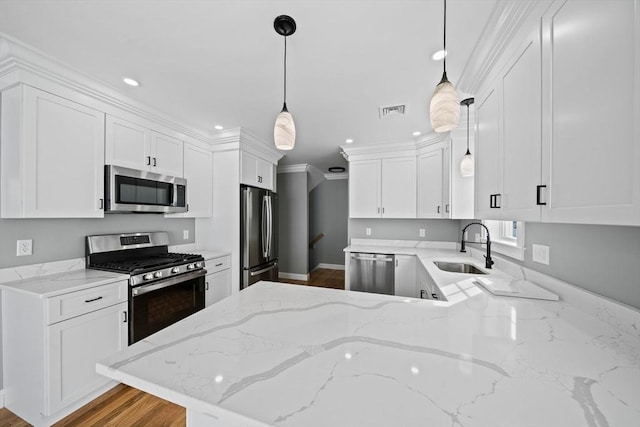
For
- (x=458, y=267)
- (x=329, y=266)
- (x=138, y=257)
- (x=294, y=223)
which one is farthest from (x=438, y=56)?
(x=329, y=266)

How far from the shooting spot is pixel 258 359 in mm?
738

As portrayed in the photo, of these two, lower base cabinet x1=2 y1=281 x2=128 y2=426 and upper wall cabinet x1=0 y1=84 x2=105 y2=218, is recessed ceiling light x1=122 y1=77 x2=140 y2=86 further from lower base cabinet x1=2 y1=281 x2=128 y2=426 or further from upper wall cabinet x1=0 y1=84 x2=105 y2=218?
lower base cabinet x1=2 y1=281 x2=128 y2=426

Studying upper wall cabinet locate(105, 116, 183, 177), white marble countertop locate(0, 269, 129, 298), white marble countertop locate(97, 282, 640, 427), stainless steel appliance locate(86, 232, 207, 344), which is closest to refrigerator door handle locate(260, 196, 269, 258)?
stainless steel appliance locate(86, 232, 207, 344)

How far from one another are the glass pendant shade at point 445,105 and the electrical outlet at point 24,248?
289cm

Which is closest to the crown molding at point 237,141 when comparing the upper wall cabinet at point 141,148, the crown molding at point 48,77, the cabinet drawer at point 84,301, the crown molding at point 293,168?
the upper wall cabinet at point 141,148

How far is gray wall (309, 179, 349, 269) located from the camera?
6.23 m

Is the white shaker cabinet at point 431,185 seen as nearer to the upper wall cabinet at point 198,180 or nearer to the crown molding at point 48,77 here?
the upper wall cabinet at point 198,180

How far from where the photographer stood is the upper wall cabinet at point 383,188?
3580mm

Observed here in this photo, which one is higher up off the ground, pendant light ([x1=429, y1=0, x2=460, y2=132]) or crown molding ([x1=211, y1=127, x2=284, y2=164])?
crown molding ([x1=211, y1=127, x2=284, y2=164])

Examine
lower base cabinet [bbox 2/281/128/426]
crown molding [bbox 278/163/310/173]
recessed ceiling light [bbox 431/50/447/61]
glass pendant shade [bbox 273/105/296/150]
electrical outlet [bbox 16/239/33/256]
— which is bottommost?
lower base cabinet [bbox 2/281/128/426]

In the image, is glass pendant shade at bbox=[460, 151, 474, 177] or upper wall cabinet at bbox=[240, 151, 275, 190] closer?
glass pendant shade at bbox=[460, 151, 474, 177]

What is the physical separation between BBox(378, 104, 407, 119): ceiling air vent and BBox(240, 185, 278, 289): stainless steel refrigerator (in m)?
1.91

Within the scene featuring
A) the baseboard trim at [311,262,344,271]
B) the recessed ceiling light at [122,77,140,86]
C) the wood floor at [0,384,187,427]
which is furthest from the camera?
the baseboard trim at [311,262,344,271]

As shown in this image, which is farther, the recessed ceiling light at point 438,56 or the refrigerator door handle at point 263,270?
the refrigerator door handle at point 263,270
